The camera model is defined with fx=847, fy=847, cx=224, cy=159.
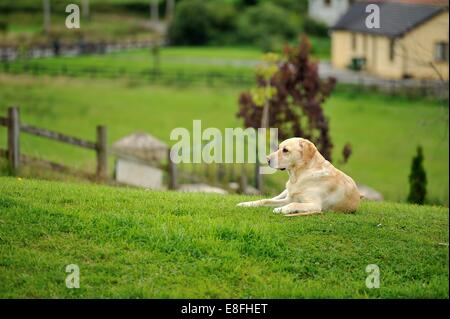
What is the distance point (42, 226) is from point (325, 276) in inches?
136

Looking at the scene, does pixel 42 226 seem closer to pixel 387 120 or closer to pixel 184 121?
pixel 184 121

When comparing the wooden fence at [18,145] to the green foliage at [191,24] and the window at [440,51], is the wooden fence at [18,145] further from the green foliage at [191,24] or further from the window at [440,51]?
the green foliage at [191,24]

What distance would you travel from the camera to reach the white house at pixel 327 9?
85.7 meters

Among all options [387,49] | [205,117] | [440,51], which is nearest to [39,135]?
[205,117]

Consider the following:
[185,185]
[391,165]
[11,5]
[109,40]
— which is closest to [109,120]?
[391,165]

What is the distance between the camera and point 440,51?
5341 centimetres

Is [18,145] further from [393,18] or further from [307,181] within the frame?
[393,18]

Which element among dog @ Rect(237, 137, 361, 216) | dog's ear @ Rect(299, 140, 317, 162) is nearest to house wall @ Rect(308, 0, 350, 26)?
dog @ Rect(237, 137, 361, 216)

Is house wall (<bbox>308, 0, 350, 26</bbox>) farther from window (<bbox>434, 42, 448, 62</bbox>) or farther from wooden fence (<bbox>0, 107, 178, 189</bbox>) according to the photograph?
wooden fence (<bbox>0, 107, 178, 189</bbox>)

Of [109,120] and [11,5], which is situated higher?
[11,5]

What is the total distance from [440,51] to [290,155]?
44637mm

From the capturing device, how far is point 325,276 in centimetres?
952

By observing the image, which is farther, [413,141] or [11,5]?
[11,5]

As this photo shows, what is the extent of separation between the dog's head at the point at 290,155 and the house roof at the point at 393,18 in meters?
42.3
